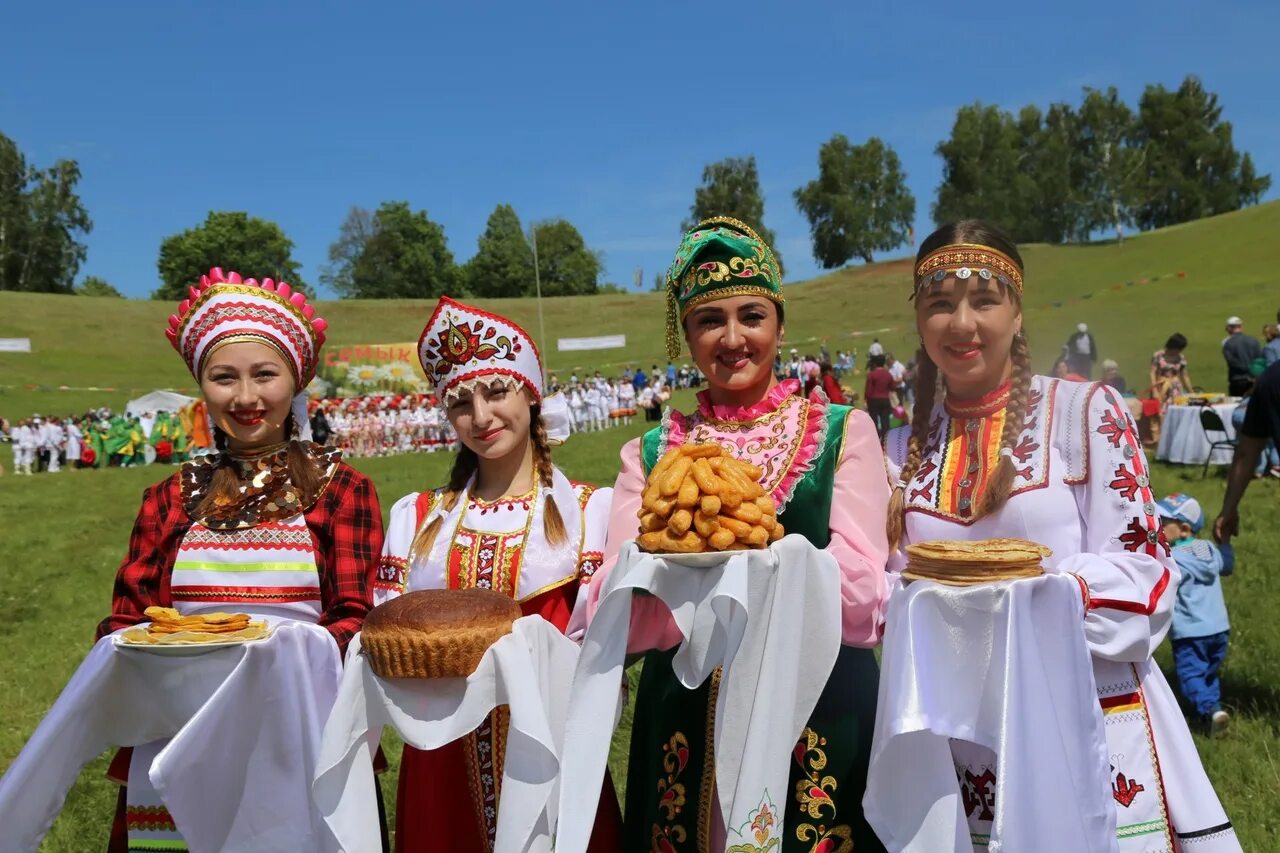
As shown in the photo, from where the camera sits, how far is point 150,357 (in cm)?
5059

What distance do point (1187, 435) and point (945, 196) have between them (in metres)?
71.4

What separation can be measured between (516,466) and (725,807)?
146cm

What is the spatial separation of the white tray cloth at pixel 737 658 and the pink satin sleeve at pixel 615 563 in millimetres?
169

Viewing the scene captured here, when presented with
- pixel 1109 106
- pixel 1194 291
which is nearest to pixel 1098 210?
pixel 1109 106

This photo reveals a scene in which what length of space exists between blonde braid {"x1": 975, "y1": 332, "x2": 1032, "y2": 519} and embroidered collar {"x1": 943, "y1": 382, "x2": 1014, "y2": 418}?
24 millimetres

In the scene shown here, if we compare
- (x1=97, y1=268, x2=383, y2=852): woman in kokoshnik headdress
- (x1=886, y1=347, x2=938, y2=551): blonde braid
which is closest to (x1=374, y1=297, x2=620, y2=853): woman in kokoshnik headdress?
(x1=97, y1=268, x2=383, y2=852): woman in kokoshnik headdress

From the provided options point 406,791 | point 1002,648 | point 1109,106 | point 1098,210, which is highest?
point 1109,106

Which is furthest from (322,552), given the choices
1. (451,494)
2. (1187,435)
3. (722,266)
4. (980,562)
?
(1187,435)

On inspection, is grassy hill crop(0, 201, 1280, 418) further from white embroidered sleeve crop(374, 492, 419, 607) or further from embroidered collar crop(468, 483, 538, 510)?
white embroidered sleeve crop(374, 492, 419, 607)

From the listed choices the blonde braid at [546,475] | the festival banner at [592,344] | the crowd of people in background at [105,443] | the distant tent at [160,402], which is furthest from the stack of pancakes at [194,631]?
the festival banner at [592,344]

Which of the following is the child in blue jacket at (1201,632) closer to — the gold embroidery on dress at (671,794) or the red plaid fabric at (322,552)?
the gold embroidery on dress at (671,794)

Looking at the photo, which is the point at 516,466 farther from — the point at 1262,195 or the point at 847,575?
the point at 1262,195

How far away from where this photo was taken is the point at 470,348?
3.25m

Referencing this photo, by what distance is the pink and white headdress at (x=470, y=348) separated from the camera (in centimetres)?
325
